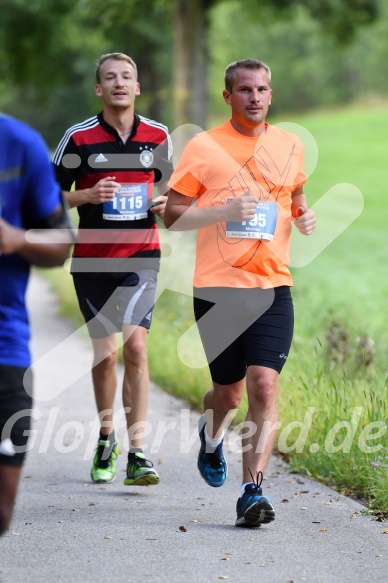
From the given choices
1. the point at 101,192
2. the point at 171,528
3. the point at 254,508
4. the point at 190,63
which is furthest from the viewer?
the point at 190,63

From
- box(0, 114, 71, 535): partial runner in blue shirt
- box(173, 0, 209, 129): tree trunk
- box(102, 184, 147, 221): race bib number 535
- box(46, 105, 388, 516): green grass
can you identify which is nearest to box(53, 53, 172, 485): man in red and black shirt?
box(102, 184, 147, 221): race bib number 535

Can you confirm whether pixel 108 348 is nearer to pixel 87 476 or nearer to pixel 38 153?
pixel 87 476

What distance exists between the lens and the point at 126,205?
21.2 feet

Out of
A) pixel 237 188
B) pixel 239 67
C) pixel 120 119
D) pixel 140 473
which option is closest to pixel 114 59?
pixel 120 119

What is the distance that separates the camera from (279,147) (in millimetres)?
5695

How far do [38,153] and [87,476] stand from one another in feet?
11.2

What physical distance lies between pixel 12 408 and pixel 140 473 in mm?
2505

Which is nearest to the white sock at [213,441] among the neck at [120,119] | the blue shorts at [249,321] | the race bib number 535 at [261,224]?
the blue shorts at [249,321]

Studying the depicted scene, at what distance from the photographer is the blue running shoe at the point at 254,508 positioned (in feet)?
17.7

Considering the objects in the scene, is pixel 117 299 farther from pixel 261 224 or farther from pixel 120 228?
pixel 261 224

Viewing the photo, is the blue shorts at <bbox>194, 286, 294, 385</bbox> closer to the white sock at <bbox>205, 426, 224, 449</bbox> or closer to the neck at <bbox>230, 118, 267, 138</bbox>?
the white sock at <bbox>205, 426, 224, 449</bbox>

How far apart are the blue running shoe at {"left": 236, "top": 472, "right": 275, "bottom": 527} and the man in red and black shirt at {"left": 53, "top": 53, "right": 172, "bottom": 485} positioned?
0.98 meters

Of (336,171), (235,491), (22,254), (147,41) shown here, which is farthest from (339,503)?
(336,171)

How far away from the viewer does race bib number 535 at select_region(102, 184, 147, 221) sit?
6441mm
